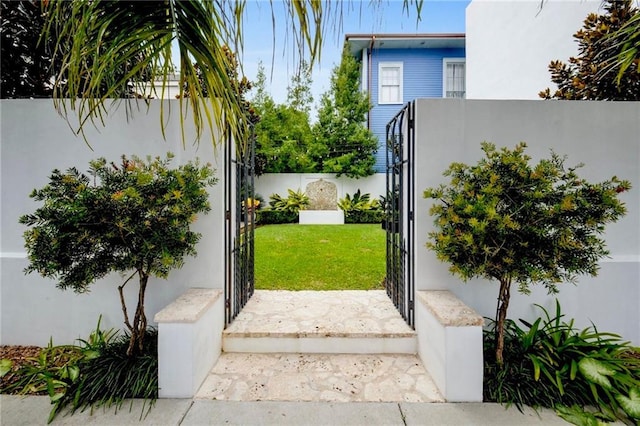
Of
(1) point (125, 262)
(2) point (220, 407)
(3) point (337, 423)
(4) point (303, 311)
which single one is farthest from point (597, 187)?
(1) point (125, 262)

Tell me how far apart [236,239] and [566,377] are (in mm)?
3157

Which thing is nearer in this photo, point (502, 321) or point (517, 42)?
point (502, 321)

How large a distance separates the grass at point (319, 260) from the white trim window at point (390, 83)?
743 cm

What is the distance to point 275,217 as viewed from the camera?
1229 cm

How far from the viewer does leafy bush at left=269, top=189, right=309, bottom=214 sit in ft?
40.8

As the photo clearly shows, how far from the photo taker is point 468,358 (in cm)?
232

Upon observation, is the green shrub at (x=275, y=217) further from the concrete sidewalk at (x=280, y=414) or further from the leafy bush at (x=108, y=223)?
the concrete sidewalk at (x=280, y=414)

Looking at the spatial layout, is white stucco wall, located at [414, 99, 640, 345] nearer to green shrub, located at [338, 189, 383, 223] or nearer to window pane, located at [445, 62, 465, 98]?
A: green shrub, located at [338, 189, 383, 223]

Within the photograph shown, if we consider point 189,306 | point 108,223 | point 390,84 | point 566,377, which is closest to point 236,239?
point 189,306

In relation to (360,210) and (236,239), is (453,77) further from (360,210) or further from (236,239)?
(236,239)

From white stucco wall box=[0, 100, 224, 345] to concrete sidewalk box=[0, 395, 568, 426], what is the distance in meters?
0.92

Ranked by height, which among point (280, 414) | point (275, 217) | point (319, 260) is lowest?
point (280, 414)

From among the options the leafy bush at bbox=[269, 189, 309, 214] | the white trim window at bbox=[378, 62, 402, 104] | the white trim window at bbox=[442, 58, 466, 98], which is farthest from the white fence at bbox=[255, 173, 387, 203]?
the white trim window at bbox=[442, 58, 466, 98]

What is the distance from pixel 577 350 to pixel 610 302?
1.02 meters
